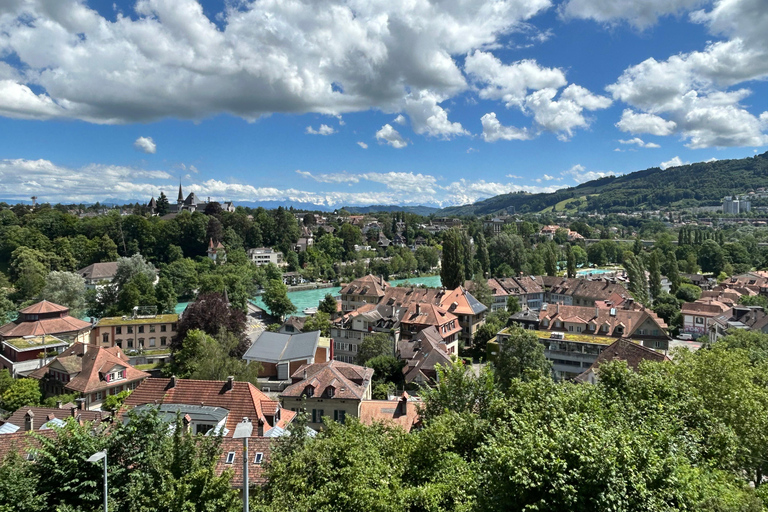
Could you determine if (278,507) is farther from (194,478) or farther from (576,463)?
(576,463)

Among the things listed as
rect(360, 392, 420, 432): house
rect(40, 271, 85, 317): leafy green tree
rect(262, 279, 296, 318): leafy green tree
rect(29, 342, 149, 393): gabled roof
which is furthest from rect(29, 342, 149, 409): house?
rect(262, 279, 296, 318): leafy green tree

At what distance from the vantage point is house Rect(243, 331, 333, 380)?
2944cm

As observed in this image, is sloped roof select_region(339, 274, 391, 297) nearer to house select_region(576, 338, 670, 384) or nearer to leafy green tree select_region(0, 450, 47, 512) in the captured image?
house select_region(576, 338, 670, 384)

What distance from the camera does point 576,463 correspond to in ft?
21.6

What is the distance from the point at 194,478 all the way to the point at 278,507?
1379mm

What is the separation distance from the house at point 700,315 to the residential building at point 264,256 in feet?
201

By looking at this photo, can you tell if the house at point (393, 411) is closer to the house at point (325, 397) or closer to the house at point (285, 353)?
the house at point (325, 397)

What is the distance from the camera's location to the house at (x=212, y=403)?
1666 centimetres

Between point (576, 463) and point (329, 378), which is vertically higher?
point (576, 463)

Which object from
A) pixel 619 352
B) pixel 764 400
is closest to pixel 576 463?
pixel 764 400

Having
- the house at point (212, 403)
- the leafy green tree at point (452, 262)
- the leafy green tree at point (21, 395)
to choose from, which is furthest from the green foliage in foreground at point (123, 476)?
the leafy green tree at point (452, 262)

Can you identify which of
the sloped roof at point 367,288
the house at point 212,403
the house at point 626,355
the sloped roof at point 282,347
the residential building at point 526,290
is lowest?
the residential building at point 526,290

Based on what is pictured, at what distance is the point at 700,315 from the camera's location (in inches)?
1681

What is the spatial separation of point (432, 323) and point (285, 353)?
35.2ft
